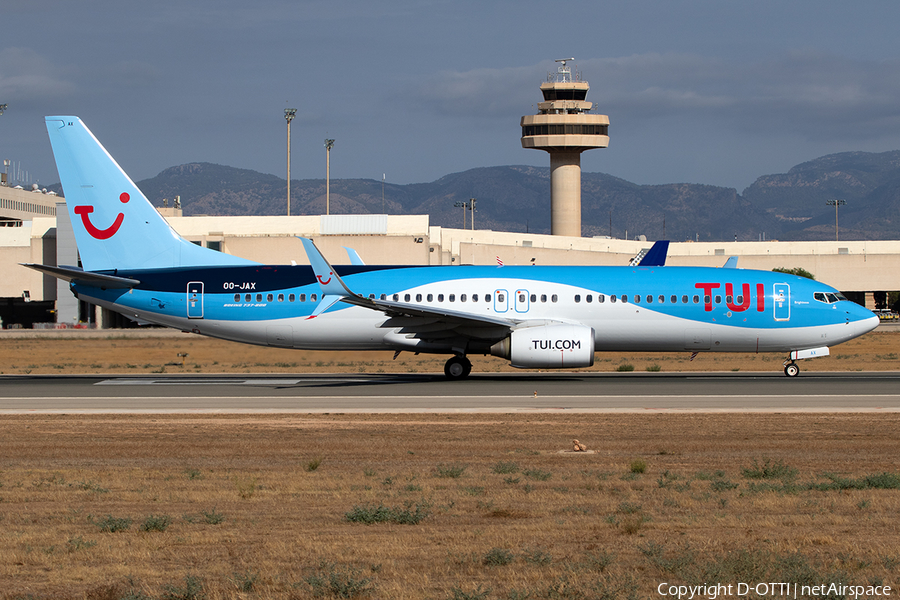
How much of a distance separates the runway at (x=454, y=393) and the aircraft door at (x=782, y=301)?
220 cm

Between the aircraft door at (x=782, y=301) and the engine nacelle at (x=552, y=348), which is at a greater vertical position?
the aircraft door at (x=782, y=301)

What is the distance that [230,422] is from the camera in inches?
856

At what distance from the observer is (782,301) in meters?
32.8

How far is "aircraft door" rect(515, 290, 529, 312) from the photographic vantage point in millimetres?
32719

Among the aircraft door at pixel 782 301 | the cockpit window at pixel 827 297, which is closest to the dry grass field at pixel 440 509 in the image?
the aircraft door at pixel 782 301

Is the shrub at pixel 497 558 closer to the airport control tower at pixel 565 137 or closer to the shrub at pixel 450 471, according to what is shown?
the shrub at pixel 450 471

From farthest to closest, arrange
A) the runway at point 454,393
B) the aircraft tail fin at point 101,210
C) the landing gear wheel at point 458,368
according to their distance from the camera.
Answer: the aircraft tail fin at point 101,210, the landing gear wheel at point 458,368, the runway at point 454,393

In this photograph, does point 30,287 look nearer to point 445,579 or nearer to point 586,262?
point 586,262

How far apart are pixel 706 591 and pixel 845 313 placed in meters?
26.9

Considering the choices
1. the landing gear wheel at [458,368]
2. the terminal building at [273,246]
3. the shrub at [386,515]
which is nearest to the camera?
the shrub at [386,515]

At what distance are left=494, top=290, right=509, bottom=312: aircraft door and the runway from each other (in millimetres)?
2575

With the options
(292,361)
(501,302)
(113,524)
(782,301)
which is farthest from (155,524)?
(292,361)

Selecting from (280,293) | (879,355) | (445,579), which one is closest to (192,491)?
(445,579)

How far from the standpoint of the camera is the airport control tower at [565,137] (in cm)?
13988
